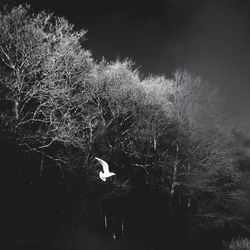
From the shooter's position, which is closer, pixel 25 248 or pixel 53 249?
pixel 25 248

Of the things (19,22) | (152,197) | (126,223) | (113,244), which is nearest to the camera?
(19,22)

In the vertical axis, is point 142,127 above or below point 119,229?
above

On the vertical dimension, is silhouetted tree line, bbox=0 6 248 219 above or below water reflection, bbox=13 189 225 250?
above

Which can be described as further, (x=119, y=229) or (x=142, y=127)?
(x=142, y=127)

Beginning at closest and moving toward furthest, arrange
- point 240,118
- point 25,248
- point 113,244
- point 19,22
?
point 25,248 < point 19,22 < point 113,244 < point 240,118

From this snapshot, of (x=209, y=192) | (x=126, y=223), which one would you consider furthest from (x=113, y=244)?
(x=209, y=192)

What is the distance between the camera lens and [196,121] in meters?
27.0

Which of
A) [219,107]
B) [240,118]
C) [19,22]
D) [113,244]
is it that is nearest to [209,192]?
[219,107]

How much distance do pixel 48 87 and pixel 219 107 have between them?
1771cm

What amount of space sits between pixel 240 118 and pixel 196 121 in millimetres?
13940

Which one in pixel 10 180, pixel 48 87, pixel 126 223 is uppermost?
pixel 48 87

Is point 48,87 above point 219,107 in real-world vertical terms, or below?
below

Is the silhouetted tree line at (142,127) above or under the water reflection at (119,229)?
above

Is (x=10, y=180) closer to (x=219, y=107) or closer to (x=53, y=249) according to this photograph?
(x=53, y=249)
